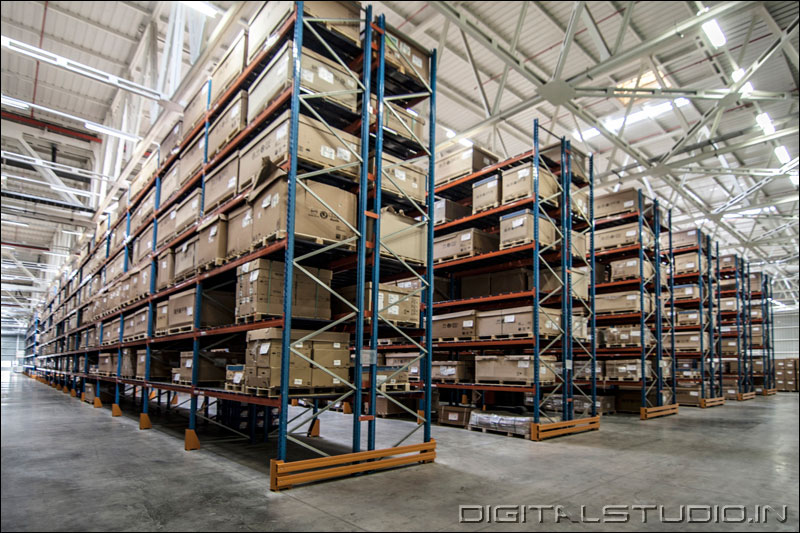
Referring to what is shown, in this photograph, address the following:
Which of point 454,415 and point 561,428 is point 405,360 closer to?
point 454,415

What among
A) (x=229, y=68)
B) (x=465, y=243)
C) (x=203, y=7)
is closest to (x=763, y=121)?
(x=465, y=243)

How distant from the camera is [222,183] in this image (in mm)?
6859

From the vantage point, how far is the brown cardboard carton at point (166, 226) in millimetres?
8680

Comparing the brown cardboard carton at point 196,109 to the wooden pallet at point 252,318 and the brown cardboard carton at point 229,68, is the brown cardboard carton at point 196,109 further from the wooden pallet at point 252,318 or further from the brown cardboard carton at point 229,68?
the wooden pallet at point 252,318

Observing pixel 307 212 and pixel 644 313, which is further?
pixel 644 313

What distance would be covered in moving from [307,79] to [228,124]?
2.09 m

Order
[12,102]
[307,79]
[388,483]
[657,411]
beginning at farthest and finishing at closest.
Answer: [657,411] < [12,102] < [307,79] < [388,483]

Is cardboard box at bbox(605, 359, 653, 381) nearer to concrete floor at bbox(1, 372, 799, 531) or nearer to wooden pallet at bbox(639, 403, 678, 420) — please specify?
wooden pallet at bbox(639, 403, 678, 420)

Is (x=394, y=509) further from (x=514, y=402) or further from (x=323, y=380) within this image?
(x=514, y=402)

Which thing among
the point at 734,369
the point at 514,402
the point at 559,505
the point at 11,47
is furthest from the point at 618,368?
the point at 11,47

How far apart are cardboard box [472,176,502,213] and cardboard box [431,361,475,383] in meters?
3.03

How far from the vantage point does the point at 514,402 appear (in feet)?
31.6

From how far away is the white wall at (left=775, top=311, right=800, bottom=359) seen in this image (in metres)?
34.9

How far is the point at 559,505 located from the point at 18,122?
16.7 meters
